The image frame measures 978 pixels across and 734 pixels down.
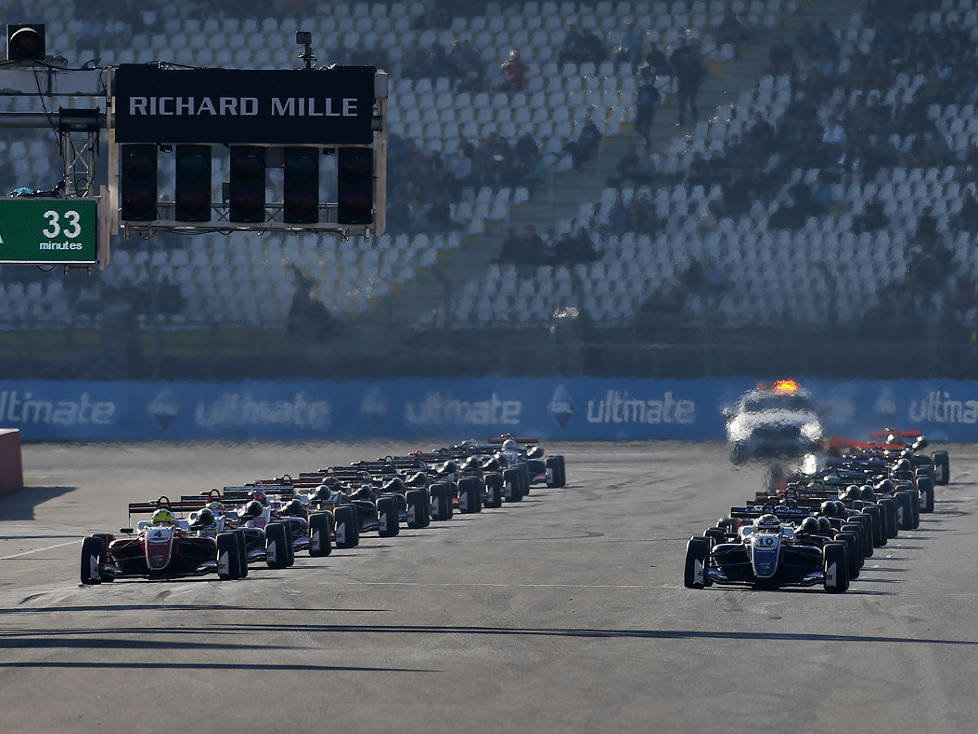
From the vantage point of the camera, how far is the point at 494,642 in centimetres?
1564

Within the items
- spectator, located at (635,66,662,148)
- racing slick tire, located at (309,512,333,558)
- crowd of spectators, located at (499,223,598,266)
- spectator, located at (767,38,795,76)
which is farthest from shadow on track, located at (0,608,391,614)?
spectator, located at (767,38,795,76)

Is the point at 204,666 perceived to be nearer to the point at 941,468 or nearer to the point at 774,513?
the point at 774,513

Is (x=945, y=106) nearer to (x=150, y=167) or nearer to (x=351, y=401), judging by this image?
(x=351, y=401)

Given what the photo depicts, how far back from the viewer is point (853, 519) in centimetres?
2150

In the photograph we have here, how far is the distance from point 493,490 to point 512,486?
157cm

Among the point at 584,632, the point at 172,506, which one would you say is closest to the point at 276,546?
the point at 172,506

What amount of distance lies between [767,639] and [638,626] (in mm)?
1320

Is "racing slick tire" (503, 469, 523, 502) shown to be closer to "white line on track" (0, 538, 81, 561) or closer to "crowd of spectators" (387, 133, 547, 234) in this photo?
Result: "white line on track" (0, 538, 81, 561)

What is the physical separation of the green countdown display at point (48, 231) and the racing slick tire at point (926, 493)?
14.6 metres

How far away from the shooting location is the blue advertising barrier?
139ft

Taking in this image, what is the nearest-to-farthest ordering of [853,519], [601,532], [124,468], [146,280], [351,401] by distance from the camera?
1. [853,519]
2. [601,532]
3. [124,468]
4. [351,401]
5. [146,280]

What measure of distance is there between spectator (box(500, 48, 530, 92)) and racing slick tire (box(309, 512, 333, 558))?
94.0 ft

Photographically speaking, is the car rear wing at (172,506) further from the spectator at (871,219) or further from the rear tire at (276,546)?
the spectator at (871,219)

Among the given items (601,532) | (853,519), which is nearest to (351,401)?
(601,532)
